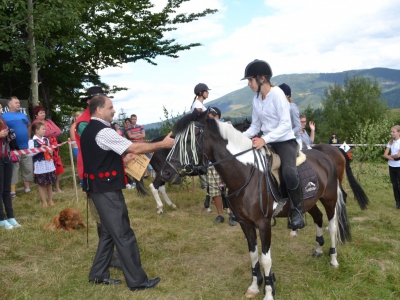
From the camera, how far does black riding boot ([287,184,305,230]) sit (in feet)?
13.9

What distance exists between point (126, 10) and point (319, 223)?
1442cm

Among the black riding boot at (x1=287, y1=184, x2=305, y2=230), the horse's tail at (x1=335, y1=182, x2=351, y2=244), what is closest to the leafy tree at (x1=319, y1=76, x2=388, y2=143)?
the horse's tail at (x1=335, y1=182, x2=351, y2=244)

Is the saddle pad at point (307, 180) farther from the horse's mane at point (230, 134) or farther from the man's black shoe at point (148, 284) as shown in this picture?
the man's black shoe at point (148, 284)

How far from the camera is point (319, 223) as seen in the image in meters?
5.44

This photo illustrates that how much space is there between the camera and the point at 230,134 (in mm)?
3939

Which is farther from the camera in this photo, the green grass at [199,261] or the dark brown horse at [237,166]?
the green grass at [199,261]

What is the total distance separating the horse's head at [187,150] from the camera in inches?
143

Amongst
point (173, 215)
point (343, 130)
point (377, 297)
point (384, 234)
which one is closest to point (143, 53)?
point (173, 215)

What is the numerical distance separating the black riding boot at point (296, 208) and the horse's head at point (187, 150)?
1.28 metres

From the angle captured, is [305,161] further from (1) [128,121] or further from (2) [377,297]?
(1) [128,121]

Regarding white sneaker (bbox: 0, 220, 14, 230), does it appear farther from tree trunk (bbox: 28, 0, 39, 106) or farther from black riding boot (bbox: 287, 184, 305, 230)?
tree trunk (bbox: 28, 0, 39, 106)

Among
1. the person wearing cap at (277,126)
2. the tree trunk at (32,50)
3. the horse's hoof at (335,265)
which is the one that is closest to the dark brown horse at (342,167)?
the horse's hoof at (335,265)

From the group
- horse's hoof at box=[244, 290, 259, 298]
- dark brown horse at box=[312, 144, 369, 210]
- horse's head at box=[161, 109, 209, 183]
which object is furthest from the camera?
dark brown horse at box=[312, 144, 369, 210]

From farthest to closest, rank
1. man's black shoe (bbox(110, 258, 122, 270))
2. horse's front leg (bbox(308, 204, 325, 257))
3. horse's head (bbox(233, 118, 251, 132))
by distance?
horse's head (bbox(233, 118, 251, 132)), horse's front leg (bbox(308, 204, 325, 257)), man's black shoe (bbox(110, 258, 122, 270))
